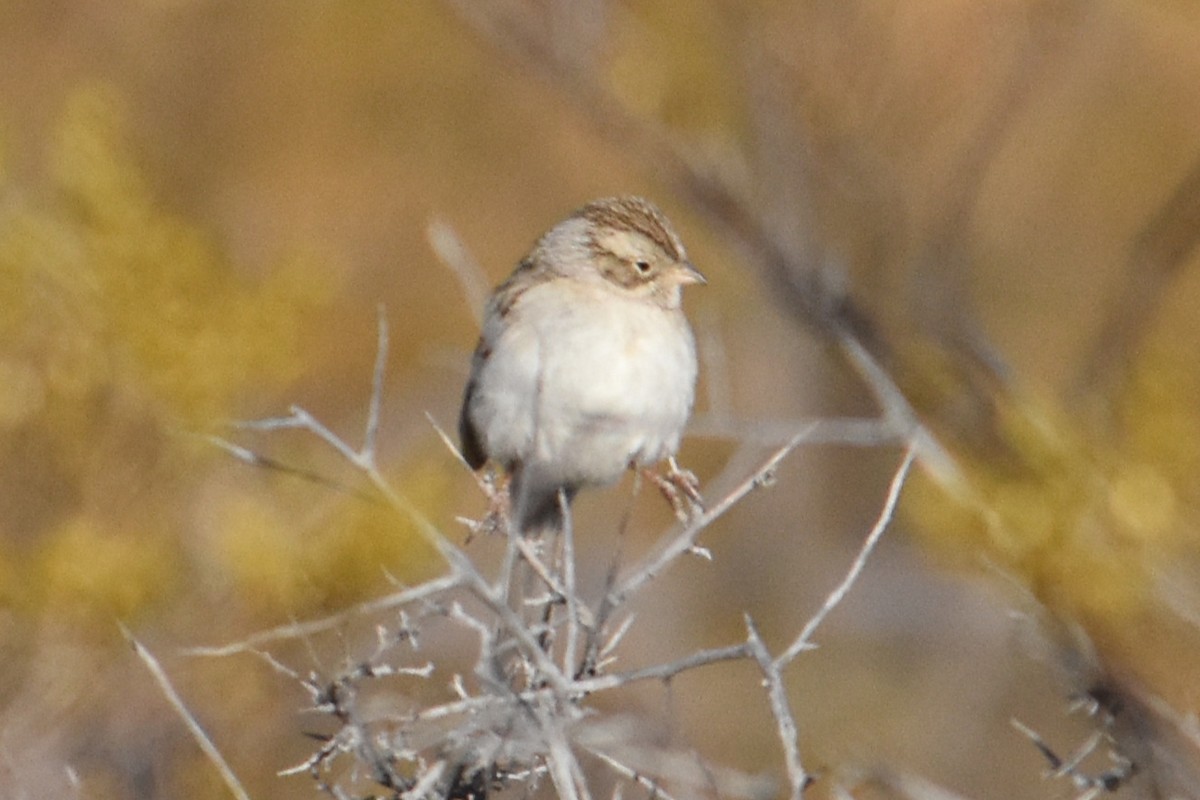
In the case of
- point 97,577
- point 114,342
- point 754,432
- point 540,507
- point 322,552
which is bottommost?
point 97,577

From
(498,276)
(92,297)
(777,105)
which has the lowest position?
(498,276)

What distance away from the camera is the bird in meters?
4.64

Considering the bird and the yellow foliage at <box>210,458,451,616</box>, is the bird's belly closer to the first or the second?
the bird

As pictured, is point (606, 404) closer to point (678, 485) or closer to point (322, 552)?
point (678, 485)

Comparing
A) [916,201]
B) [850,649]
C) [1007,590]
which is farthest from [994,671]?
[1007,590]

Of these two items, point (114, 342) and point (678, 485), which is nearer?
point (678, 485)

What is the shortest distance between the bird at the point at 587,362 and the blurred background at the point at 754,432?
9.3 inches

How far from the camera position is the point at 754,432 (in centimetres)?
339

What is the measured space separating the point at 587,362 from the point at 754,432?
1337 millimetres

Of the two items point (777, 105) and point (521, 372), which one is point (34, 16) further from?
point (521, 372)

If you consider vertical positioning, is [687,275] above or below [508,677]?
above

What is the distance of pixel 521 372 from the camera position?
474 cm

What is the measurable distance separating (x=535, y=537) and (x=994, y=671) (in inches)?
198

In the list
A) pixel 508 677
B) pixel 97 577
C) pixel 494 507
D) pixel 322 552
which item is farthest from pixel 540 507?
pixel 508 677
